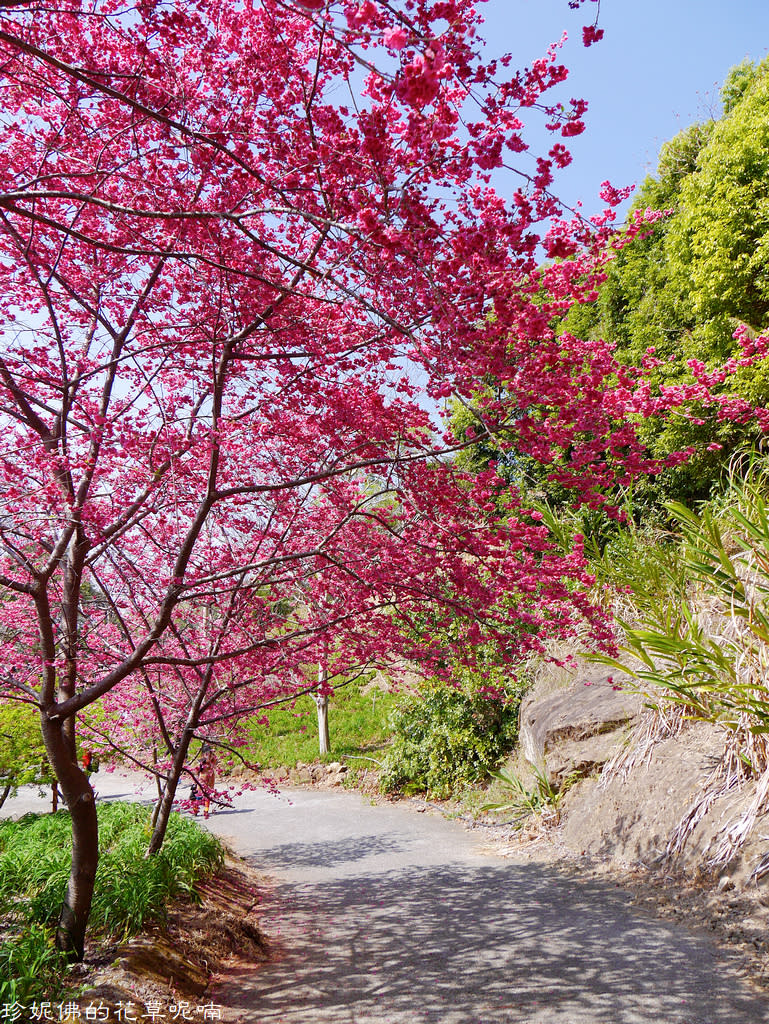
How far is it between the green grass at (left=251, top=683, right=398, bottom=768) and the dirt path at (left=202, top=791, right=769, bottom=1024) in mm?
5892

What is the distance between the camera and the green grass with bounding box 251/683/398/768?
12461mm

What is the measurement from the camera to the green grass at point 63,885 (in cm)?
298

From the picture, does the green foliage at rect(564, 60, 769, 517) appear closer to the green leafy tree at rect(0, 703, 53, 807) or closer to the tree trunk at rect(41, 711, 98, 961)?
the tree trunk at rect(41, 711, 98, 961)

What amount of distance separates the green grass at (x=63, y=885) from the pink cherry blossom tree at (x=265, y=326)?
322mm

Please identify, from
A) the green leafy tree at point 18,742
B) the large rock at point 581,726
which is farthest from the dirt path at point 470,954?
the green leafy tree at point 18,742

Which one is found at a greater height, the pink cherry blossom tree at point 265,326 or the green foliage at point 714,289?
the green foliage at point 714,289

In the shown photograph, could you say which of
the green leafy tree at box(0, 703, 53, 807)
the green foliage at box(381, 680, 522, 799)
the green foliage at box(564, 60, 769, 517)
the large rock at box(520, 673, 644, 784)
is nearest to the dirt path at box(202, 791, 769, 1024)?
the large rock at box(520, 673, 644, 784)

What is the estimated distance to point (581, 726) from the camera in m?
6.60

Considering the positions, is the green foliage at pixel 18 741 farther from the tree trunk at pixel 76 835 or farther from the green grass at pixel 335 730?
the green grass at pixel 335 730

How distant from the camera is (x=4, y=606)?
6188mm

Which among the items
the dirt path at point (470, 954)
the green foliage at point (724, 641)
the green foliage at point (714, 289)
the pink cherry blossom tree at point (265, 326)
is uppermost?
the green foliage at point (714, 289)

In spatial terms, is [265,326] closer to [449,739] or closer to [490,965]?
[490,965]

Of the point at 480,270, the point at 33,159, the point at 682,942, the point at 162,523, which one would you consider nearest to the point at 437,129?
the point at 480,270

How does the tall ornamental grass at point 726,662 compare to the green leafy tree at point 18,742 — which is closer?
the tall ornamental grass at point 726,662
